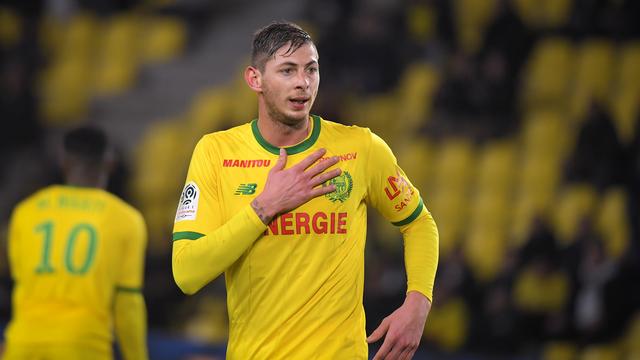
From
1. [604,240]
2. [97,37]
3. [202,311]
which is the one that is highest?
[97,37]

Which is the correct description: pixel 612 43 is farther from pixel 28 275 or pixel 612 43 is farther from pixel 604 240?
pixel 28 275

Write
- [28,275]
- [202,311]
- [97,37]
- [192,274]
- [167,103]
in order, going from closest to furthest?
[192,274] → [28,275] → [202,311] → [167,103] → [97,37]

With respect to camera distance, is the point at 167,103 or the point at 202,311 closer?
the point at 202,311

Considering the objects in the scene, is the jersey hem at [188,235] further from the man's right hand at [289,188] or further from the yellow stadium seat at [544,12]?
the yellow stadium seat at [544,12]

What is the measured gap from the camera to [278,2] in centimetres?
1487

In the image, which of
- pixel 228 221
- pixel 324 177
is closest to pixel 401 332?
pixel 324 177

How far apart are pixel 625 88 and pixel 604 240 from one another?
2148 millimetres

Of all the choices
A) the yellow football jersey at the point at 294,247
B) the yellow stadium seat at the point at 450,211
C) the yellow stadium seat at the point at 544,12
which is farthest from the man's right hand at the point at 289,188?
the yellow stadium seat at the point at 544,12

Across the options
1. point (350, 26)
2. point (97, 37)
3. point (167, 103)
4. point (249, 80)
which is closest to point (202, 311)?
point (350, 26)

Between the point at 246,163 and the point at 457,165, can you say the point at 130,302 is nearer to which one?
the point at 246,163

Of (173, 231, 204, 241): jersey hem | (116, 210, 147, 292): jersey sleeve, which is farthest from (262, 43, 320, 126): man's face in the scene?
(116, 210, 147, 292): jersey sleeve

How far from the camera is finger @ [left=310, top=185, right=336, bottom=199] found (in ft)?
13.4

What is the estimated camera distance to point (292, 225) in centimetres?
416

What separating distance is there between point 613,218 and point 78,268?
18.0 ft
